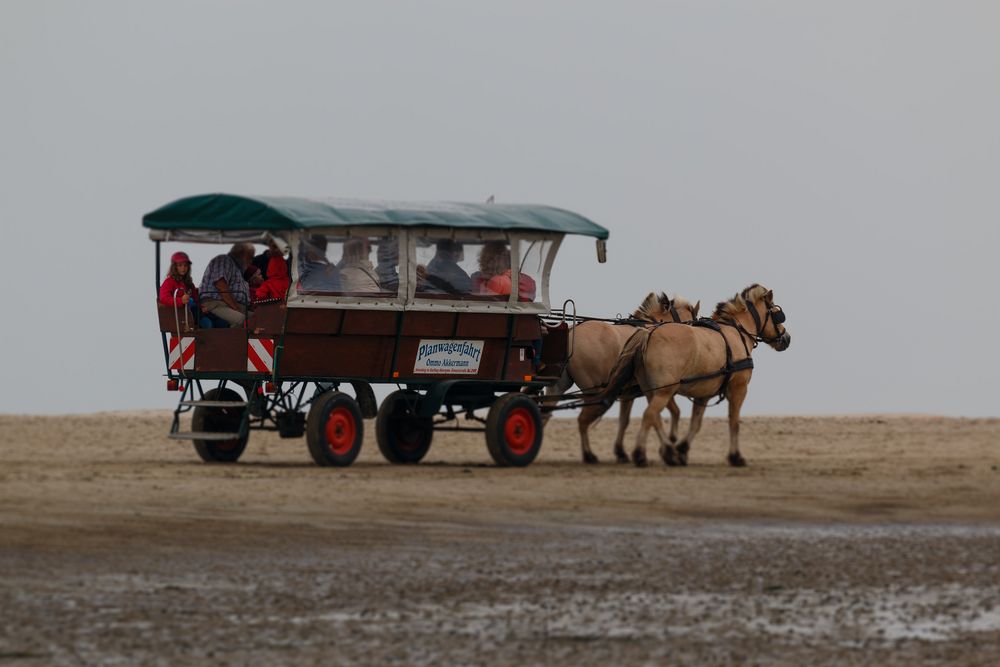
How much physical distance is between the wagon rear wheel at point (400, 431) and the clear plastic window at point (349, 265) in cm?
199

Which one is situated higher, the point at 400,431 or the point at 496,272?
the point at 496,272

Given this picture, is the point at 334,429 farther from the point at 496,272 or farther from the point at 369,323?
the point at 496,272

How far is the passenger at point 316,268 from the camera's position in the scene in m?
20.8

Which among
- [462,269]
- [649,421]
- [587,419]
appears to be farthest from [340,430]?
[587,419]

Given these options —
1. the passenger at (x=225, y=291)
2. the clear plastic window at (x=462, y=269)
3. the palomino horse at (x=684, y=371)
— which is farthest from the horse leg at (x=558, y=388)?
the passenger at (x=225, y=291)

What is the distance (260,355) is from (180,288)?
143cm

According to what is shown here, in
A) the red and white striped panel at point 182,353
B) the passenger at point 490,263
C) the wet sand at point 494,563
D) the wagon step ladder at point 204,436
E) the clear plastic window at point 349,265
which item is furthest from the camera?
the passenger at point 490,263

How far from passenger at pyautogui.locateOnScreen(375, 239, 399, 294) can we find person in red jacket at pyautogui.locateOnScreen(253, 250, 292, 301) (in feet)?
3.35

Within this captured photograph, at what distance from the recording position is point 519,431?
73.4 feet

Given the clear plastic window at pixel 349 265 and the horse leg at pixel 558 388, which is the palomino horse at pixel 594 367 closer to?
the horse leg at pixel 558 388

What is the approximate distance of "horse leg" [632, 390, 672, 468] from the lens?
22797mm

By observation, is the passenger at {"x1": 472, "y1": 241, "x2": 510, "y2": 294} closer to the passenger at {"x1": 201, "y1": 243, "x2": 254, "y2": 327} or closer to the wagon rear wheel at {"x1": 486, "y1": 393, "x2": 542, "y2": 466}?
the wagon rear wheel at {"x1": 486, "y1": 393, "x2": 542, "y2": 466}

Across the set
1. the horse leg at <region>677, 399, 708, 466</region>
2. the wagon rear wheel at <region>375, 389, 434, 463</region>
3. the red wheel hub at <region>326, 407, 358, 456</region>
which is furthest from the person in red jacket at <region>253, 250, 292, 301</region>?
the horse leg at <region>677, 399, 708, 466</region>

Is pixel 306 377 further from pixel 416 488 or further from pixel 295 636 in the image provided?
pixel 295 636
